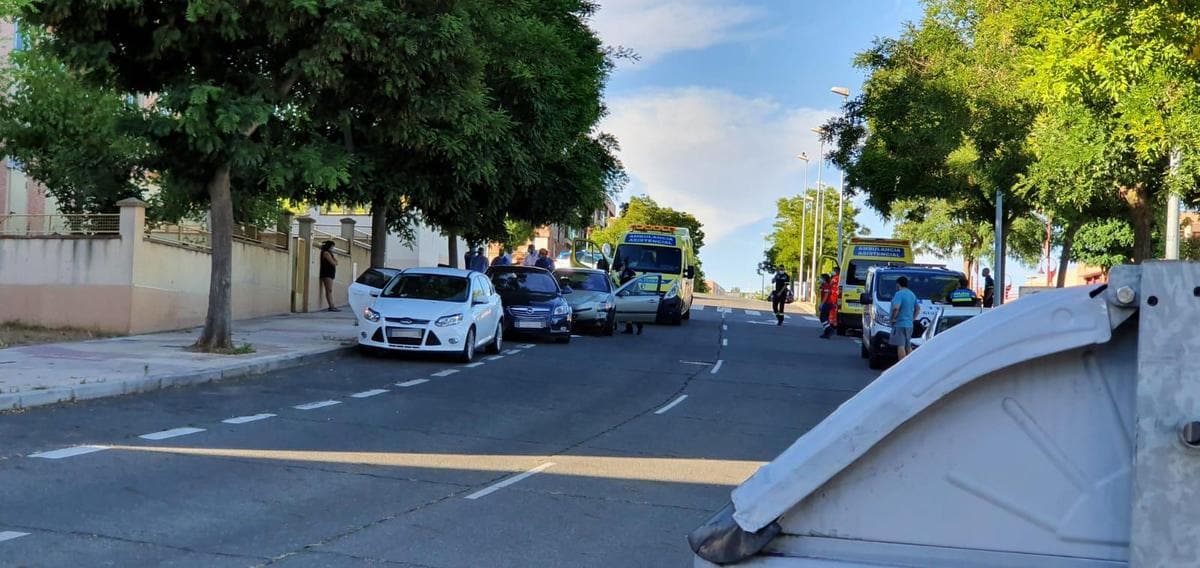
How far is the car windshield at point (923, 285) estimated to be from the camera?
22.4 m

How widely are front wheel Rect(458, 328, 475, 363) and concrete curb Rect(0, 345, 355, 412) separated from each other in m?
2.35

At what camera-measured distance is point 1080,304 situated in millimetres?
2625

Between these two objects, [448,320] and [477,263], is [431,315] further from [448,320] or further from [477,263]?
[477,263]

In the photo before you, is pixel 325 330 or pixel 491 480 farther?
pixel 325 330

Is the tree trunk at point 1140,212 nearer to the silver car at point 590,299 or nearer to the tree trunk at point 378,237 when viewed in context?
the silver car at point 590,299

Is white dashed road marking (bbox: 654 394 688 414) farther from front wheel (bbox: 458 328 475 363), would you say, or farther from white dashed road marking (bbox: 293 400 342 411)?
front wheel (bbox: 458 328 475 363)

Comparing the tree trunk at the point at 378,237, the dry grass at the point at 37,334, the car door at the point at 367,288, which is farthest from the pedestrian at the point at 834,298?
the dry grass at the point at 37,334

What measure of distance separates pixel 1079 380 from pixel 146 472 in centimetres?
764

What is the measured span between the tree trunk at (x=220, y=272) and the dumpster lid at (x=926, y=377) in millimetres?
→ 16603

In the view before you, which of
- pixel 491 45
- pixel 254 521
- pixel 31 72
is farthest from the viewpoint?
pixel 31 72

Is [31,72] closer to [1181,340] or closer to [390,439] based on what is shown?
[390,439]

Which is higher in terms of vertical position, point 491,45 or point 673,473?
point 491,45

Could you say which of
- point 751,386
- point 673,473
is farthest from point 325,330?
point 673,473

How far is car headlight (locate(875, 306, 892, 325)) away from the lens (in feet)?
68.4
